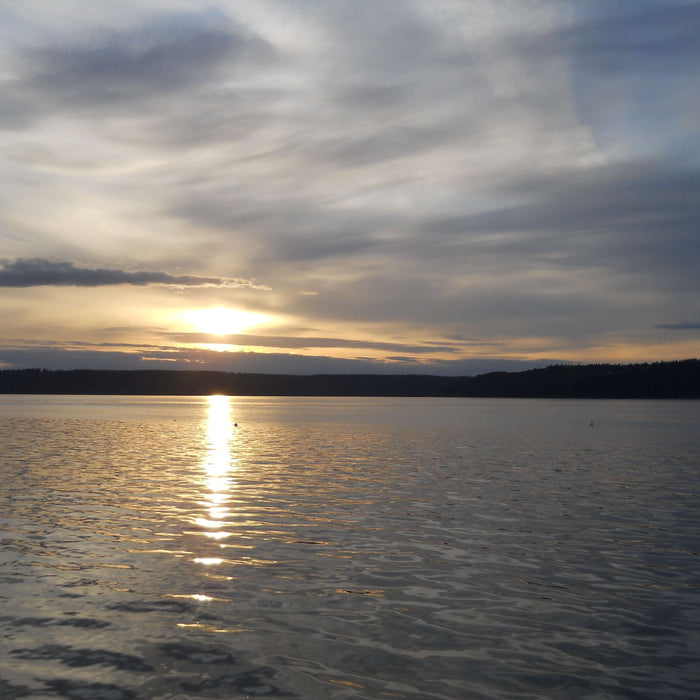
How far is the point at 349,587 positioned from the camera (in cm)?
1745

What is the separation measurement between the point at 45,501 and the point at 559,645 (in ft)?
76.8

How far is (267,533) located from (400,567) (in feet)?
20.7

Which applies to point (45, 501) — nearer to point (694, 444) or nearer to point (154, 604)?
point (154, 604)

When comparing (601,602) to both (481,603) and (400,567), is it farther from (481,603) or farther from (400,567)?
(400,567)

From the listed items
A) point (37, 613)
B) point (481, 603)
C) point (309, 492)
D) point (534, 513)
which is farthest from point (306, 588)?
point (309, 492)

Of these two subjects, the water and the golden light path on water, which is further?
the golden light path on water

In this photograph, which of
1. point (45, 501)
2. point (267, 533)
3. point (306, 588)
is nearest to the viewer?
point (306, 588)

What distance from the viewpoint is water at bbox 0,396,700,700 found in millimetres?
12203

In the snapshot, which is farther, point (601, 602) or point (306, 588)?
point (306, 588)

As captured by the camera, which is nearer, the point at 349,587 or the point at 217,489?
the point at 349,587

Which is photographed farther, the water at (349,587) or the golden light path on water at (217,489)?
the golden light path on water at (217,489)

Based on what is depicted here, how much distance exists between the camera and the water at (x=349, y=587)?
12203 mm

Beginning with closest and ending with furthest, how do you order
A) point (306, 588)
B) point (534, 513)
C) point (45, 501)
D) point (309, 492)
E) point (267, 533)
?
point (306, 588) → point (267, 533) → point (534, 513) → point (45, 501) → point (309, 492)

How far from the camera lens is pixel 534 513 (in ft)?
90.6
